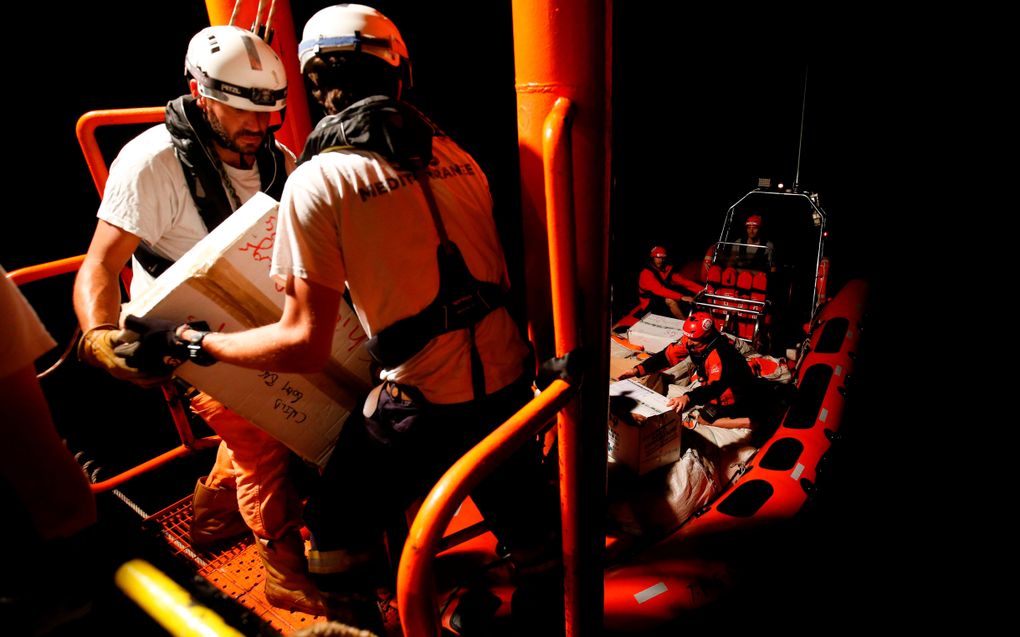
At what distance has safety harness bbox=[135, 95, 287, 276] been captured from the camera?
1.90 meters

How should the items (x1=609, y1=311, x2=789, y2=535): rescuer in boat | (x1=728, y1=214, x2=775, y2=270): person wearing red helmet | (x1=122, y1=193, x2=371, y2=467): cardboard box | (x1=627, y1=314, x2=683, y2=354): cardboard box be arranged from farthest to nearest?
(x1=728, y1=214, x2=775, y2=270): person wearing red helmet, (x1=627, y1=314, x2=683, y2=354): cardboard box, (x1=609, y1=311, x2=789, y2=535): rescuer in boat, (x1=122, y1=193, x2=371, y2=467): cardboard box

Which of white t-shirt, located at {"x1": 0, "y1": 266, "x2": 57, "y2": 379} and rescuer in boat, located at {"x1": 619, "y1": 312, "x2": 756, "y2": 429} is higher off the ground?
white t-shirt, located at {"x1": 0, "y1": 266, "x2": 57, "y2": 379}

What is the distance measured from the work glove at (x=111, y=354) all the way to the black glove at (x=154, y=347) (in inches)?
1.2

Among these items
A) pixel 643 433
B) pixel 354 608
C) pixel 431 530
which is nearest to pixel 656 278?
pixel 643 433

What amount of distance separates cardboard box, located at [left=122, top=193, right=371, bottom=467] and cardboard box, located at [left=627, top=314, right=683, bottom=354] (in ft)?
10.8

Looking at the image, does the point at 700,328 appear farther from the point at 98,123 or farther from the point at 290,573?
the point at 98,123

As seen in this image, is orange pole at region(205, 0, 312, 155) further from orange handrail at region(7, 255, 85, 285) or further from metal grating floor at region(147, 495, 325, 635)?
metal grating floor at region(147, 495, 325, 635)

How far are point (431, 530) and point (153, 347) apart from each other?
0.89m

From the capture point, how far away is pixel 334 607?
1758 millimetres

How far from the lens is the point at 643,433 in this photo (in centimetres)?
276

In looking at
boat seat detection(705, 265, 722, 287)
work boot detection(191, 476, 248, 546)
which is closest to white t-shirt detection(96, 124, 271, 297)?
work boot detection(191, 476, 248, 546)

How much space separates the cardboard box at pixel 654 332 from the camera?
4.73 m

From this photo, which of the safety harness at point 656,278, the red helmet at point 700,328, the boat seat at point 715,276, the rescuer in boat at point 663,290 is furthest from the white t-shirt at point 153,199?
the safety harness at point 656,278

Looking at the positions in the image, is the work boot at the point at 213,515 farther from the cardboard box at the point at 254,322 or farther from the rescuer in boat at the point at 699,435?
the rescuer in boat at the point at 699,435
